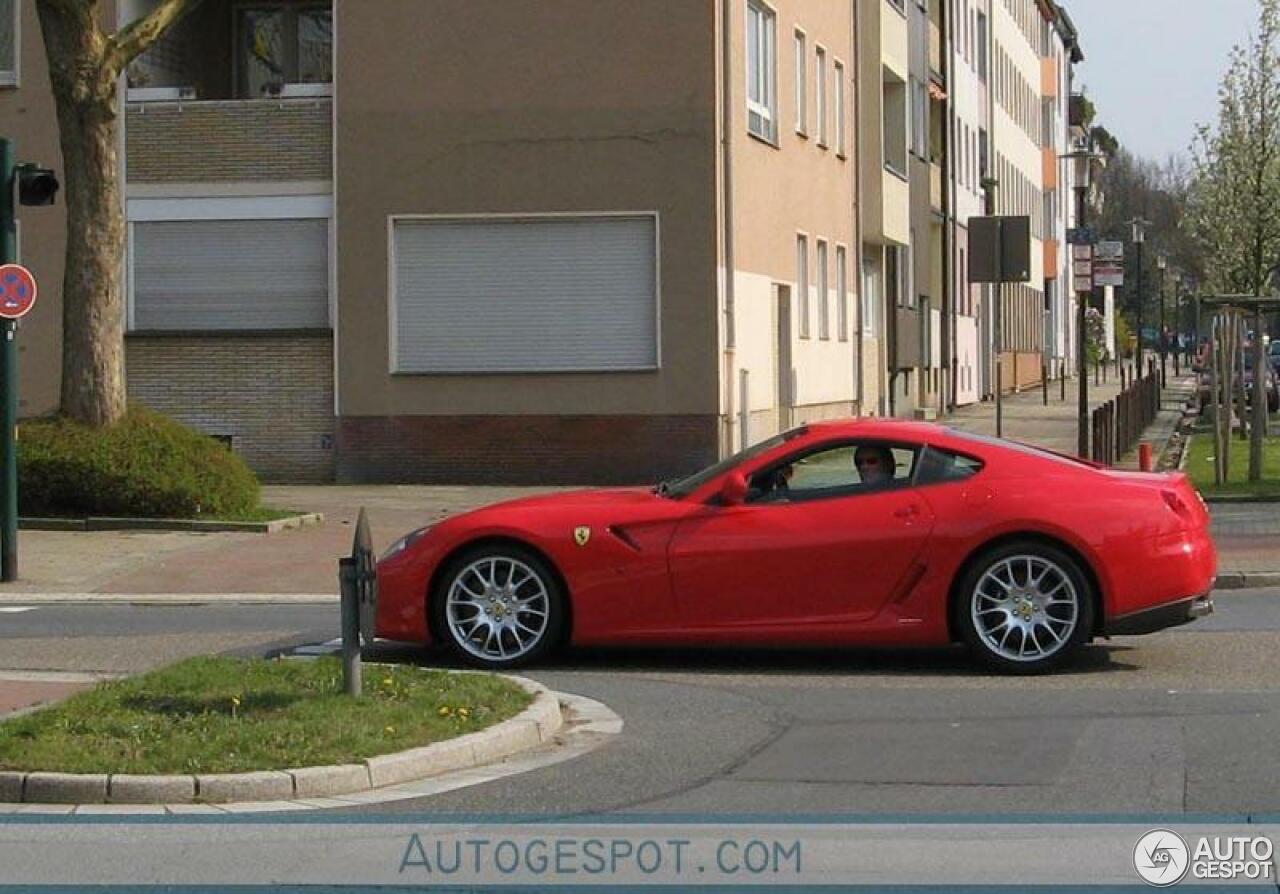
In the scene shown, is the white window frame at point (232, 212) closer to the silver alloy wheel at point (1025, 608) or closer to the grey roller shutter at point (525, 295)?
the grey roller shutter at point (525, 295)

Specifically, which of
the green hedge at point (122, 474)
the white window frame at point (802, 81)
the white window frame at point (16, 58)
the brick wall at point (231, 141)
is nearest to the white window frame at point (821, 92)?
the white window frame at point (802, 81)

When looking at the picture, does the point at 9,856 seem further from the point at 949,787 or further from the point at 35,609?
the point at 35,609

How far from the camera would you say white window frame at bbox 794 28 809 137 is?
35.5m

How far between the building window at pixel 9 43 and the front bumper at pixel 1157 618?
71.0 ft

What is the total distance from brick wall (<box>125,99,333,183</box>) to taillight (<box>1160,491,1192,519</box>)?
19.0 m

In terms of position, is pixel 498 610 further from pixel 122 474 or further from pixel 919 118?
pixel 919 118

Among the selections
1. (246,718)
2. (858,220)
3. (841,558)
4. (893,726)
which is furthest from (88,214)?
(858,220)

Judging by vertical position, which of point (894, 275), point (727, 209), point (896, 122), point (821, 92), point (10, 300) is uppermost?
point (896, 122)

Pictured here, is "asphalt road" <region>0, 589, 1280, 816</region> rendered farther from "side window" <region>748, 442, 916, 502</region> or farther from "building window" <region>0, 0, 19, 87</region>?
"building window" <region>0, 0, 19, 87</region>

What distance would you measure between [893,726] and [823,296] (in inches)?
1077

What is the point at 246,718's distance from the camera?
9.84 metres

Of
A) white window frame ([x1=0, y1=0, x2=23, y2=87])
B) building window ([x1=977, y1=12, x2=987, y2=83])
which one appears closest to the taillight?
white window frame ([x1=0, y1=0, x2=23, y2=87])

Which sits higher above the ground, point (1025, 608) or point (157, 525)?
point (1025, 608)

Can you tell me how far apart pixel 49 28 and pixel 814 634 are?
13568 mm
